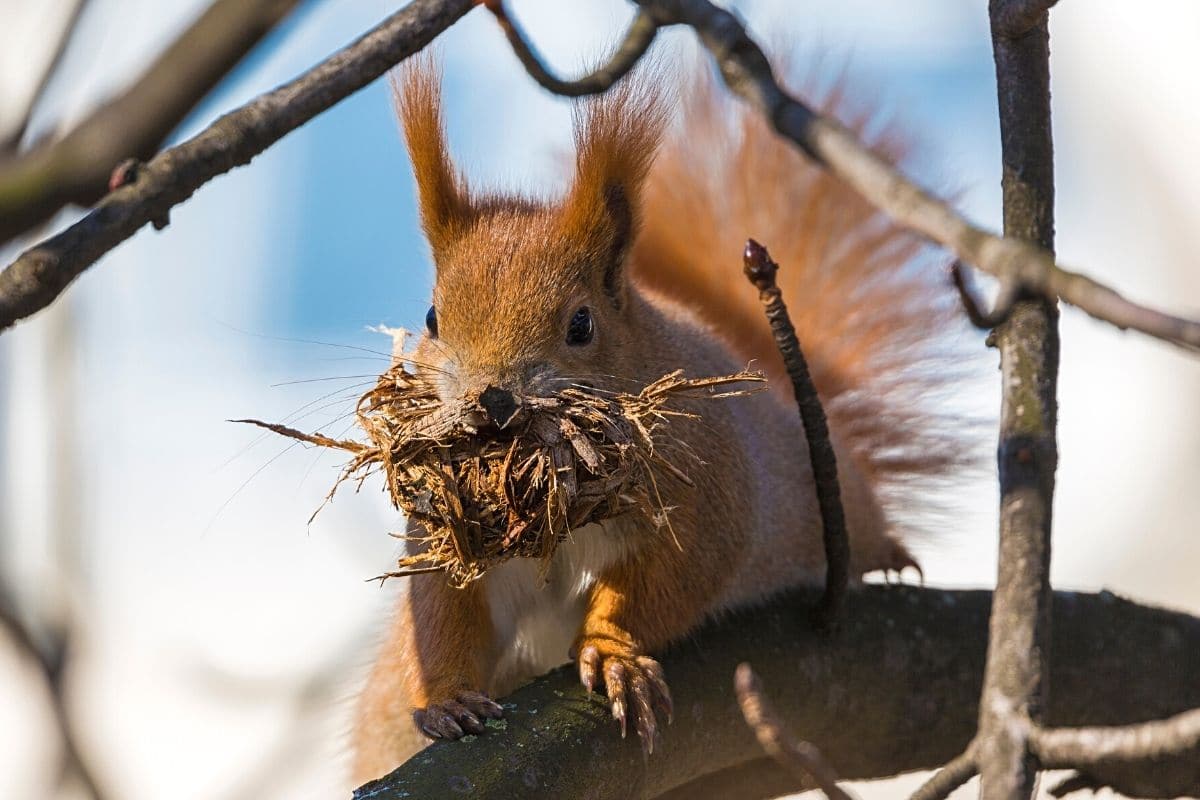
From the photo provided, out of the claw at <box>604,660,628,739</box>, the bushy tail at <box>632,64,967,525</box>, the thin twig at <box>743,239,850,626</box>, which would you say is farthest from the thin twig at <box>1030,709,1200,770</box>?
the bushy tail at <box>632,64,967,525</box>

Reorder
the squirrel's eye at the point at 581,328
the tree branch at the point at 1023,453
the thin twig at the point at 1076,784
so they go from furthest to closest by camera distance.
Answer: the thin twig at the point at 1076,784
the squirrel's eye at the point at 581,328
the tree branch at the point at 1023,453

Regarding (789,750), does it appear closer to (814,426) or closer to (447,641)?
(814,426)

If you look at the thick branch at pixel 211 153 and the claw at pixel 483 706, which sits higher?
the thick branch at pixel 211 153

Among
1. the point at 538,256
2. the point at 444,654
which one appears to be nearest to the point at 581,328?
the point at 538,256

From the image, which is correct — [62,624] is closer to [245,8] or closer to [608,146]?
[245,8]

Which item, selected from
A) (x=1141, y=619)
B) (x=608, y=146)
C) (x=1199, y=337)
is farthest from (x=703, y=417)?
(x=1199, y=337)

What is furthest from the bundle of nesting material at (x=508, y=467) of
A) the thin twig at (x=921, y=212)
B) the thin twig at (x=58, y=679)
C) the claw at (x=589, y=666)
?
the thin twig at (x=58, y=679)

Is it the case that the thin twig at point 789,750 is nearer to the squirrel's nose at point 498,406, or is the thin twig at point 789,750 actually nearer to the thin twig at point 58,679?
the squirrel's nose at point 498,406
